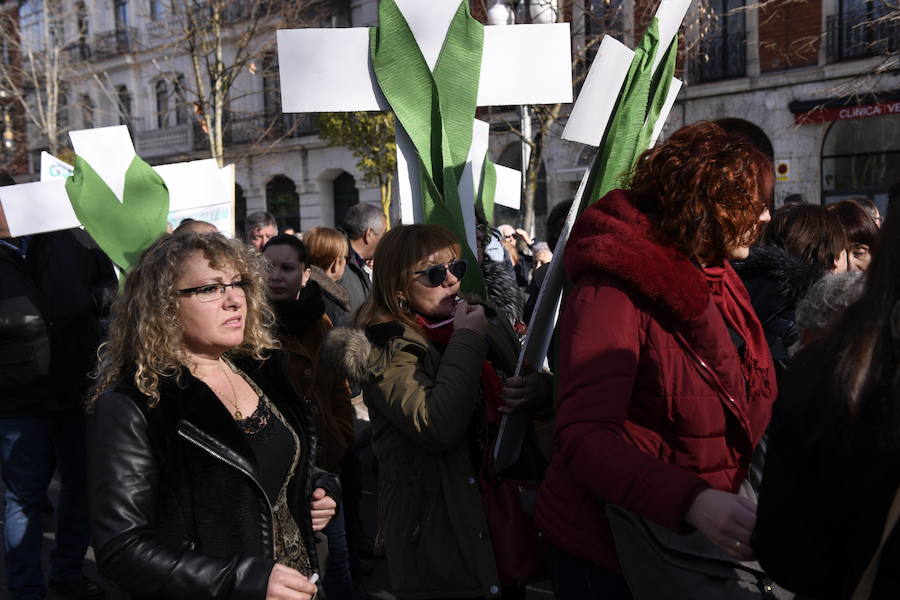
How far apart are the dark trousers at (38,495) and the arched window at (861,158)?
14313mm

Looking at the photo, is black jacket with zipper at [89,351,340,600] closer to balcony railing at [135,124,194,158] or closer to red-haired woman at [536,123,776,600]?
red-haired woman at [536,123,776,600]

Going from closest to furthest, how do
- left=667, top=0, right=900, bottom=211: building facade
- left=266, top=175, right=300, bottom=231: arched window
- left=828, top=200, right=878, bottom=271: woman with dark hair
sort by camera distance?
1. left=828, top=200, right=878, bottom=271: woman with dark hair
2. left=667, top=0, right=900, bottom=211: building facade
3. left=266, top=175, right=300, bottom=231: arched window

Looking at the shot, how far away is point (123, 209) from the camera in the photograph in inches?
147

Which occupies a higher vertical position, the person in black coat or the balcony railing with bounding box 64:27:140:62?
the balcony railing with bounding box 64:27:140:62

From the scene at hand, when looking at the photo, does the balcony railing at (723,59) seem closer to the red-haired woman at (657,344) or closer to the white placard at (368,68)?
the white placard at (368,68)

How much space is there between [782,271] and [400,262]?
4.55ft

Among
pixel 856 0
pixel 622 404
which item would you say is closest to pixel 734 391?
pixel 622 404

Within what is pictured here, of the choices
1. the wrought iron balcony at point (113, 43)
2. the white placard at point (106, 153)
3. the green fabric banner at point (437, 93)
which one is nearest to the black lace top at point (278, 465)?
the green fabric banner at point (437, 93)

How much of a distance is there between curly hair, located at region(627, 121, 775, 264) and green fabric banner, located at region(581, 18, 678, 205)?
45cm

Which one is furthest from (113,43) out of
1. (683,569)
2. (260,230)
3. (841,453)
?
(841,453)

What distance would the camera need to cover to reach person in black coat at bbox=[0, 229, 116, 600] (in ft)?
12.6

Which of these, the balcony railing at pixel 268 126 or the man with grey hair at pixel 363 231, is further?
the balcony railing at pixel 268 126

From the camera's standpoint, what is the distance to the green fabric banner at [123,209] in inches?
145

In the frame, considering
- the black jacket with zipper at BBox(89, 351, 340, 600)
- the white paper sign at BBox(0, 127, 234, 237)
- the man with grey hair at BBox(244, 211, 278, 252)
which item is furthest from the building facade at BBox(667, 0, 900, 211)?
the black jacket with zipper at BBox(89, 351, 340, 600)
